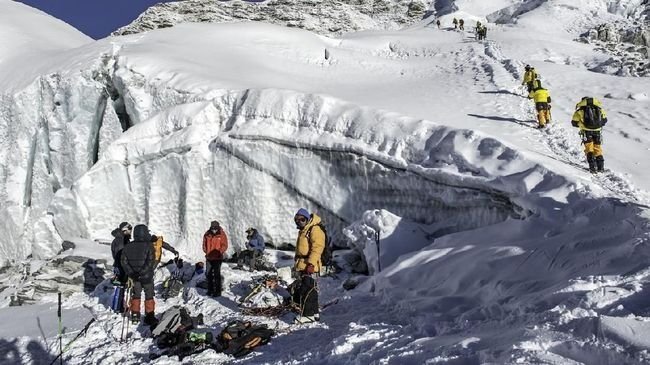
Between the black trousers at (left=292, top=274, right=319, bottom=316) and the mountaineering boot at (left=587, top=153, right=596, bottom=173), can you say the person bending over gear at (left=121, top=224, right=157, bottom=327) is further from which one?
the mountaineering boot at (left=587, top=153, right=596, bottom=173)

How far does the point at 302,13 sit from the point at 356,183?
153 ft

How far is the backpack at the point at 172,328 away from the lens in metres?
6.81

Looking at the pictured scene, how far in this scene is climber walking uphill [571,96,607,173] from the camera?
30.7 ft

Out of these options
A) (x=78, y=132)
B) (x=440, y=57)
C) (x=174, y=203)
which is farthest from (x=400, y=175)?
(x=440, y=57)

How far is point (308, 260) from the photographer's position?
712 cm

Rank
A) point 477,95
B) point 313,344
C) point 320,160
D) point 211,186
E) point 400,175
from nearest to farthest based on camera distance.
Answer: point 313,344, point 400,175, point 320,160, point 211,186, point 477,95

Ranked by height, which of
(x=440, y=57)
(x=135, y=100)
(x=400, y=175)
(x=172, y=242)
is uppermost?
(x=440, y=57)

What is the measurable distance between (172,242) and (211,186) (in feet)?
5.67

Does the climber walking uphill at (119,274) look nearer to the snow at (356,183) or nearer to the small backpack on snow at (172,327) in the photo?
the snow at (356,183)

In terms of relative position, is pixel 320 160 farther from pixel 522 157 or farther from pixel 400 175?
pixel 522 157

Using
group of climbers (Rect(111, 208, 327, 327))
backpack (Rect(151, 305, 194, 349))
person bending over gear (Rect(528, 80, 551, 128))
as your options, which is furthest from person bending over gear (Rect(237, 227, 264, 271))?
person bending over gear (Rect(528, 80, 551, 128))

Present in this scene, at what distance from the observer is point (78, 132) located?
54.2ft

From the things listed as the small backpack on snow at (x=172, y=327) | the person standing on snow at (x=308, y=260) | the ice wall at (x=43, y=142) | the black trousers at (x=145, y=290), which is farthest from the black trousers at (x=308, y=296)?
the ice wall at (x=43, y=142)

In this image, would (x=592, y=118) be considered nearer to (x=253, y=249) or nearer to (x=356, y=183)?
(x=356, y=183)
